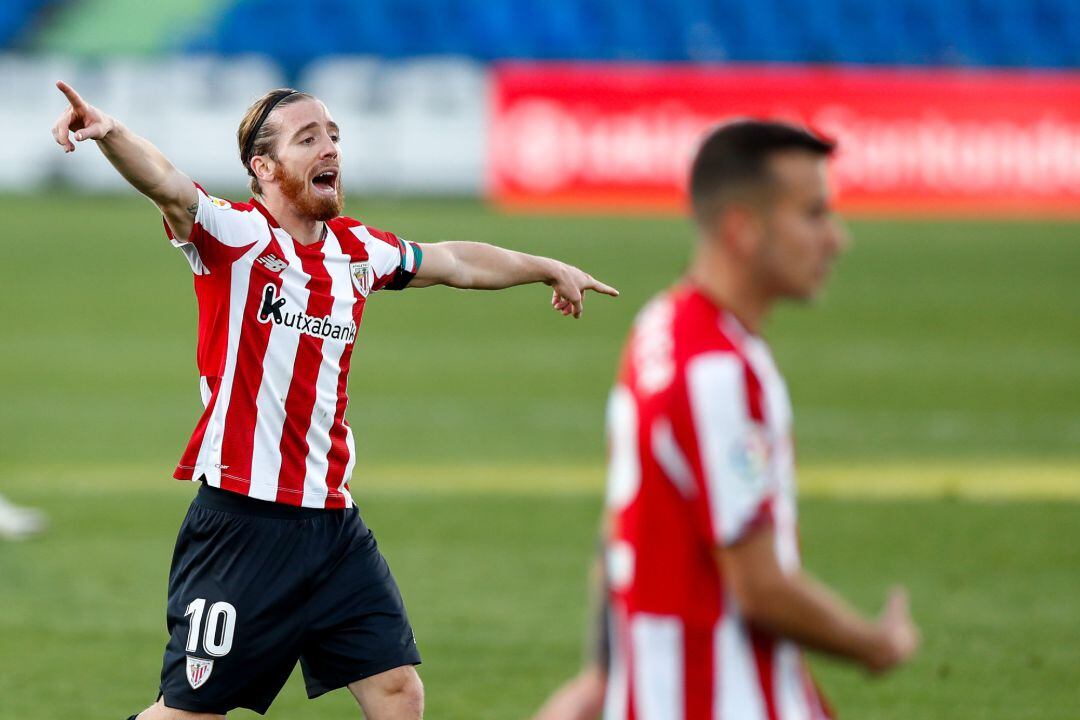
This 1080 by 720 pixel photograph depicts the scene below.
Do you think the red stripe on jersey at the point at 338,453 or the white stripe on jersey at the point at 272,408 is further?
the red stripe on jersey at the point at 338,453

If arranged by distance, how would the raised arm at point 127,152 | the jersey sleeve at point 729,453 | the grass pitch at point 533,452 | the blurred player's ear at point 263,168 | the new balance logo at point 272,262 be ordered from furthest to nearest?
the grass pitch at point 533,452
the blurred player's ear at point 263,168
the new balance logo at point 272,262
the raised arm at point 127,152
the jersey sleeve at point 729,453

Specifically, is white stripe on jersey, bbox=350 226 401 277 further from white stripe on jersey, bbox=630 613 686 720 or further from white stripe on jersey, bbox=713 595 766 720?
white stripe on jersey, bbox=713 595 766 720

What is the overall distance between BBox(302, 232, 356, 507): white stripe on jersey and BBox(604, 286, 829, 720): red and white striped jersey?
1704mm

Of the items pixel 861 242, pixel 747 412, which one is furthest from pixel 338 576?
pixel 861 242

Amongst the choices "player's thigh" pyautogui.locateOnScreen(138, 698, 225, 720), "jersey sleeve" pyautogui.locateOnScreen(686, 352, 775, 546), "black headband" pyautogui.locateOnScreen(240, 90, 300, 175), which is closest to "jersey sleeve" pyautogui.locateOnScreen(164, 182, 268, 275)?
"black headband" pyautogui.locateOnScreen(240, 90, 300, 175)

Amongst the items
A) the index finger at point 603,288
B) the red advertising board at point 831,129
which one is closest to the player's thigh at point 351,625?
the index finger at point 603,288

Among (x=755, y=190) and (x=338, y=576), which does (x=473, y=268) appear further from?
(x=755, y=190)

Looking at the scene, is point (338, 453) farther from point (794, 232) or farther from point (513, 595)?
point (513, 595)

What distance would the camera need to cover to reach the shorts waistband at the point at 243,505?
15.1ft

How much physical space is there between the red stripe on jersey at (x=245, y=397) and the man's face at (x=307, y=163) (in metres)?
0.24

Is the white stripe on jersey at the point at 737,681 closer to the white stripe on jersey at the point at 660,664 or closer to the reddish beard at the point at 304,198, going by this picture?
the white stripe on jersey at the point at 660,664

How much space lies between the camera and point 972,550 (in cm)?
899

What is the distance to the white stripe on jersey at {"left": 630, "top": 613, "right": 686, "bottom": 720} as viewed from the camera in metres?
3.02

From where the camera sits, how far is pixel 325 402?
468 cm
